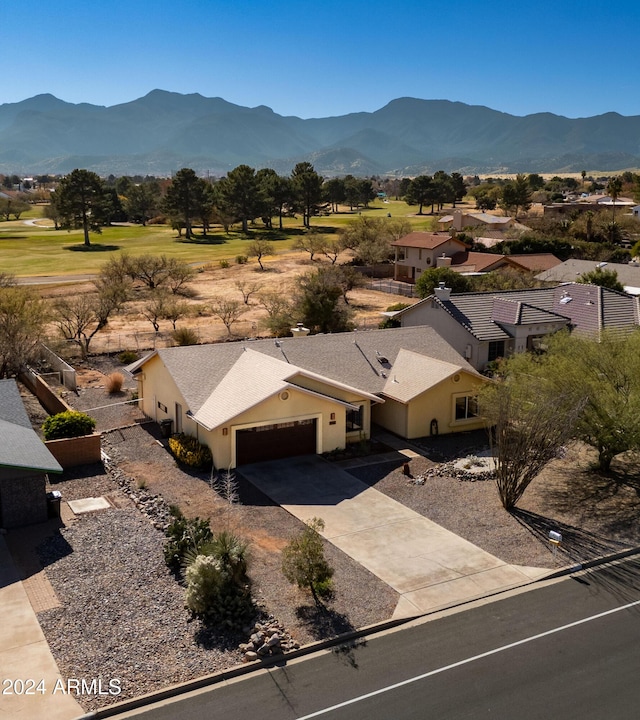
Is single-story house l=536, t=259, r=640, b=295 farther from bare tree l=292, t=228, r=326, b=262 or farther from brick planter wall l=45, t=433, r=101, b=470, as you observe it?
brick planter wall l=45, t=433, r=101, b=470

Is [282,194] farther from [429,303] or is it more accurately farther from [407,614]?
[407,614]

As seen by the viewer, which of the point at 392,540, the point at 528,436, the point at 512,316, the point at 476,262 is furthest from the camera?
the point at 476,262

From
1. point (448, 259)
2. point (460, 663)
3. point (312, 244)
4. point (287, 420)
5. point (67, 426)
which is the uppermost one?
point (312, 244)

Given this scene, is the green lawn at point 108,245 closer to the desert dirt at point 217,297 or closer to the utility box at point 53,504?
the desert dirt at point 217,297

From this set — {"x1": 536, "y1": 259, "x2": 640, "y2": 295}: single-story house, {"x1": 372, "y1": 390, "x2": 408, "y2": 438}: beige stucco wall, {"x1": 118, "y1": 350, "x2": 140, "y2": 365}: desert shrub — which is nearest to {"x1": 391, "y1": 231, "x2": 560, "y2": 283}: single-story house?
{"x1": 536, "y1": 259, "x2": 640, "y2": 295}: single-story house

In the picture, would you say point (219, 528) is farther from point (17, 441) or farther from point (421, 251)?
point (421, 251)

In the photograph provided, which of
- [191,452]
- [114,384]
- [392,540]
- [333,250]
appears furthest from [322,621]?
[333,250]

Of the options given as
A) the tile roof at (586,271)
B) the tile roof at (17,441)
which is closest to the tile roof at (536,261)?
the tile roof at (586,271)

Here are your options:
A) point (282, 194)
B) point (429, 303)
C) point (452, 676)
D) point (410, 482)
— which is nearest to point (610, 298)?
point (429, 303)
